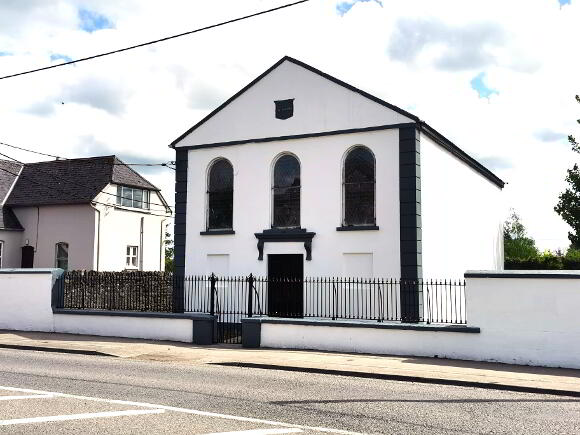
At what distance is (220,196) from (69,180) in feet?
58.7

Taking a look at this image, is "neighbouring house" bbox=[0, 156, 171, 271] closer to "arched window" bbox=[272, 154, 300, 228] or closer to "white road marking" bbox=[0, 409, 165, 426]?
"arched window" bbox=[272, 154, 300, 228]

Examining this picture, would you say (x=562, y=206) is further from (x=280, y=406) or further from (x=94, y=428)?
(x=94, y=428)

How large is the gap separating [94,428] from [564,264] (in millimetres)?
33610

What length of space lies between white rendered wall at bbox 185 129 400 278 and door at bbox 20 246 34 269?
1773 cm

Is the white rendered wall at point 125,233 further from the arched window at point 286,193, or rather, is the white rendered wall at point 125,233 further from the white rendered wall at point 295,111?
the arched window at point 286,193

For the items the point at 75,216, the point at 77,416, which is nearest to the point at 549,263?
the point at 75,216

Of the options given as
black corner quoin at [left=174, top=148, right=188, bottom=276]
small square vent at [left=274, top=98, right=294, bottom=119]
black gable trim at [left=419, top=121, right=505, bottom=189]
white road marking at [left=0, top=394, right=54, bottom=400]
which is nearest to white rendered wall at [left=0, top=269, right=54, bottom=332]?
black corner quoin at [left=174, top=148, right=188, bottom=276]

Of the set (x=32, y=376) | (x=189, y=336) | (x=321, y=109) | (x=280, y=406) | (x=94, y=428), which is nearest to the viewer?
(x=94, y=428)

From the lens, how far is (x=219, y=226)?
20969mm

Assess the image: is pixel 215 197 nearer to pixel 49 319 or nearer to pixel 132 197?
pixel 49 319

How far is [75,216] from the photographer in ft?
111

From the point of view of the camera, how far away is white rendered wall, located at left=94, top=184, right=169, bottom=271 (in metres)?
34.1

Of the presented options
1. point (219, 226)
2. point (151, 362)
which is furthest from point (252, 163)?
point (151, 362)

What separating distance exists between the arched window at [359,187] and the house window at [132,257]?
833 inches
